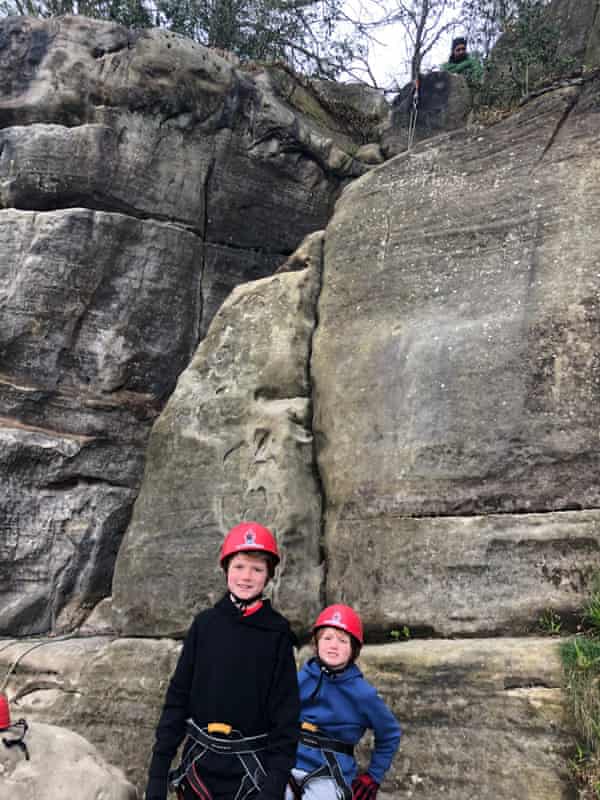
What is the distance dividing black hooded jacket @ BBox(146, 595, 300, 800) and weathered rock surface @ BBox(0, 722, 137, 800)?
1088mm

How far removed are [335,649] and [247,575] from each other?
26.2 inches

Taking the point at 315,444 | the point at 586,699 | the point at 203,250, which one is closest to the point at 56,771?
the point at 586,699

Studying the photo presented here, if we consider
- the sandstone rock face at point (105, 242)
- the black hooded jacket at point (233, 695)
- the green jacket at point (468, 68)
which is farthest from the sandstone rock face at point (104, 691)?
the green jacket at point (468, 68)

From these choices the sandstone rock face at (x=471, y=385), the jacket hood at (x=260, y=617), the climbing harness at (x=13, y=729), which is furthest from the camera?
the sandstone rock face at (x=471, y=385)

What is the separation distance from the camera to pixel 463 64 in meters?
10.3

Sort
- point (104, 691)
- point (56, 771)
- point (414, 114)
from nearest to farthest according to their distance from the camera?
point (56, 771) < point (104, 691) < point (414, 114)

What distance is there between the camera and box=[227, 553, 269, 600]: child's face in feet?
13.0

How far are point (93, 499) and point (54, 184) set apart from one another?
10.8 ft

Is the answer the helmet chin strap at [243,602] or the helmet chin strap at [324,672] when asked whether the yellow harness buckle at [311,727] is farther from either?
the helmet chin strap at [243,602]

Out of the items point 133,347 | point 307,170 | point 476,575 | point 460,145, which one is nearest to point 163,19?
point 307,170

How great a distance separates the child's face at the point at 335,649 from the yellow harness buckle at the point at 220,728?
0.70 metres

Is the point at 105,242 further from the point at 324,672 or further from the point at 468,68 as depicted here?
the point at 324,672

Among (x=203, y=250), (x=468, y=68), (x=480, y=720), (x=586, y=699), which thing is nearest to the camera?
(x=586, y=699)

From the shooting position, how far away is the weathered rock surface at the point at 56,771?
14.6ft
